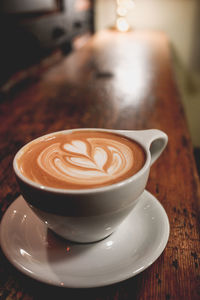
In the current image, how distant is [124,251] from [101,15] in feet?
10.1

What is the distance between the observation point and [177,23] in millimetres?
2939

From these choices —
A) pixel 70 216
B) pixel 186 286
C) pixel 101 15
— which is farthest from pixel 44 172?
pixel 101 15

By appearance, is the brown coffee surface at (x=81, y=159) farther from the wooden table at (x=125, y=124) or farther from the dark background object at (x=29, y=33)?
the dark background object at (x=29, y=33)

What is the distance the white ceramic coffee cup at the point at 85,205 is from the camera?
27 cm

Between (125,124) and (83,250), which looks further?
(125,124)

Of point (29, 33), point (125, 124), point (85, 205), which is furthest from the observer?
point (29, 33)

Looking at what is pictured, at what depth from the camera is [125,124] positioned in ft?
2.26

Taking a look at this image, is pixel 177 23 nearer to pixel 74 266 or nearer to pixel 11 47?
pixel 11 47

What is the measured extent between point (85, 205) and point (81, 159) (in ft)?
0.31

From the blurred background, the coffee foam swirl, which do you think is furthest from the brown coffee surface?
the blurred background

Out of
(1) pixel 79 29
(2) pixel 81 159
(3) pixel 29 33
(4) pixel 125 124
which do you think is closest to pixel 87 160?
(2) pixel 81 159

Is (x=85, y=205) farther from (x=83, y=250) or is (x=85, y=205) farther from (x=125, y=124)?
(x=125, y=124)

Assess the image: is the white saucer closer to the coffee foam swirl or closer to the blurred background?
the coffee foam swirl

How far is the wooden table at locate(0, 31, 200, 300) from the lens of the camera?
0.28 m
